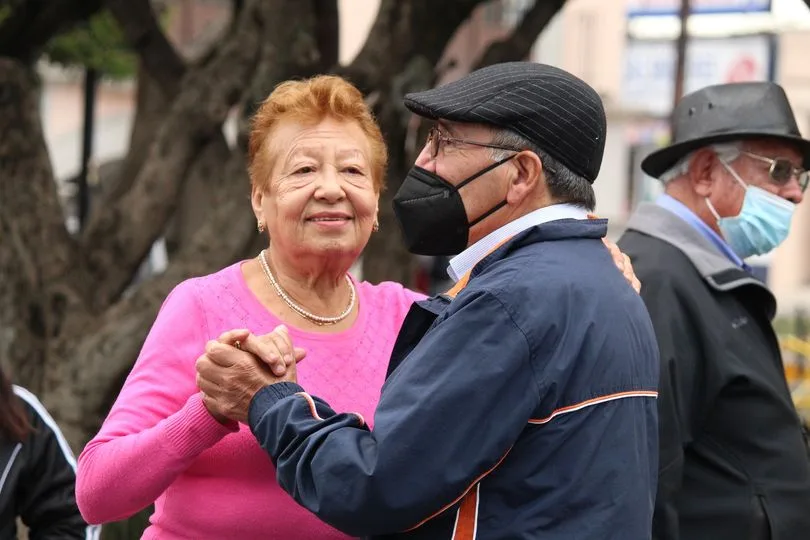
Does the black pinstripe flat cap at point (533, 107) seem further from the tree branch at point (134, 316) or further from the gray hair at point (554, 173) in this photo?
the tree branch at point (134, 316)

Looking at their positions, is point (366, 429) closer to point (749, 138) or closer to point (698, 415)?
point (698, 415)

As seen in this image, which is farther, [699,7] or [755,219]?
[699,7]

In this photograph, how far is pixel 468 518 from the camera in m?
2.46

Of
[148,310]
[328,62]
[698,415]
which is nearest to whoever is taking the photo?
[698,415]

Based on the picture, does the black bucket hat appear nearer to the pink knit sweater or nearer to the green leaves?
the pink knit sweater

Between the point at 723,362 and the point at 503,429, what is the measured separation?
1461 millimetres

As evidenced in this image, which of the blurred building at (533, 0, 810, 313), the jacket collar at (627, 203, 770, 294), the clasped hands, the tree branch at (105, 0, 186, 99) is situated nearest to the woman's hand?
the clasped hands

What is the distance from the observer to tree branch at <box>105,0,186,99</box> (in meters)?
7.29

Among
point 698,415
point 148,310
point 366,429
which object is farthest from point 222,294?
point 148,310

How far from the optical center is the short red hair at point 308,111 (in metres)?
3.22

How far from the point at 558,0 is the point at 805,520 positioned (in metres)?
4.39

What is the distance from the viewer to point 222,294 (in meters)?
3.18

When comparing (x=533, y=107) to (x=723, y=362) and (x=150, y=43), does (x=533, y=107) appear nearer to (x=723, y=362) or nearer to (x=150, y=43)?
(x=723, y=362)

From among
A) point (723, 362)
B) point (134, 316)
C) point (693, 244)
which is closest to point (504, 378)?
point (723, 362)
